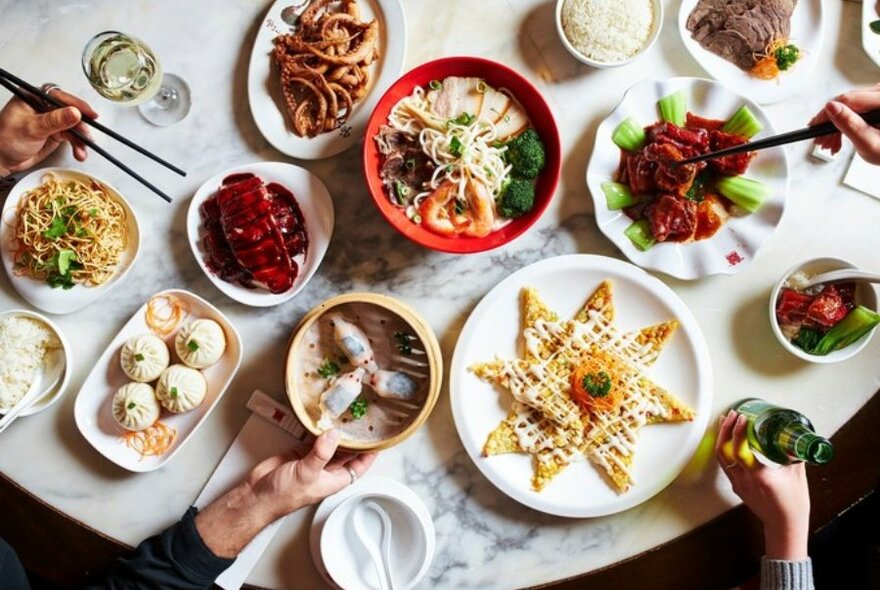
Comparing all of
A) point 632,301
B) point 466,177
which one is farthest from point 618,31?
point 632,301

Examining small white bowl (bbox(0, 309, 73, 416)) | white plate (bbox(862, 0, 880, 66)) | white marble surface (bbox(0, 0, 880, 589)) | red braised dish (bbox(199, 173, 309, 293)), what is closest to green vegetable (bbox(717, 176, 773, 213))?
white marble surface (bbox(0, 0, 880, 589))

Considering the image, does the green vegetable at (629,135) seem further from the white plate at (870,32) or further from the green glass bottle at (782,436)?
the green glass bottle at (782,436)

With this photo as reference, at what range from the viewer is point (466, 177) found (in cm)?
271

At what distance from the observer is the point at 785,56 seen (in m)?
2.86

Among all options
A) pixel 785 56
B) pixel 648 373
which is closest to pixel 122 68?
pixel 648 373

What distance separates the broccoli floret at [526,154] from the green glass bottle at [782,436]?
4.08ft

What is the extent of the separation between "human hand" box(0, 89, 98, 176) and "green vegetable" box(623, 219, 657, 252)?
2079 millimetres

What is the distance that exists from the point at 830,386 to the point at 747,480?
0.56 m

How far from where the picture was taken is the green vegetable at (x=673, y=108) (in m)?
2.82

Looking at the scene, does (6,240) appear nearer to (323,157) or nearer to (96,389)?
(96,389)

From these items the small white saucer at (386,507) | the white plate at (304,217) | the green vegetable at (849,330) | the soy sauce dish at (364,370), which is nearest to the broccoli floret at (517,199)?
the soy sauce dish at (364,370)

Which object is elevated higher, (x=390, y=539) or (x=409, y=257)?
(x=409, y=257)

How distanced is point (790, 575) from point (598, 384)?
1.01 meters

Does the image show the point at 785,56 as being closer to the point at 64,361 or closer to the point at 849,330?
the point at 849,330
